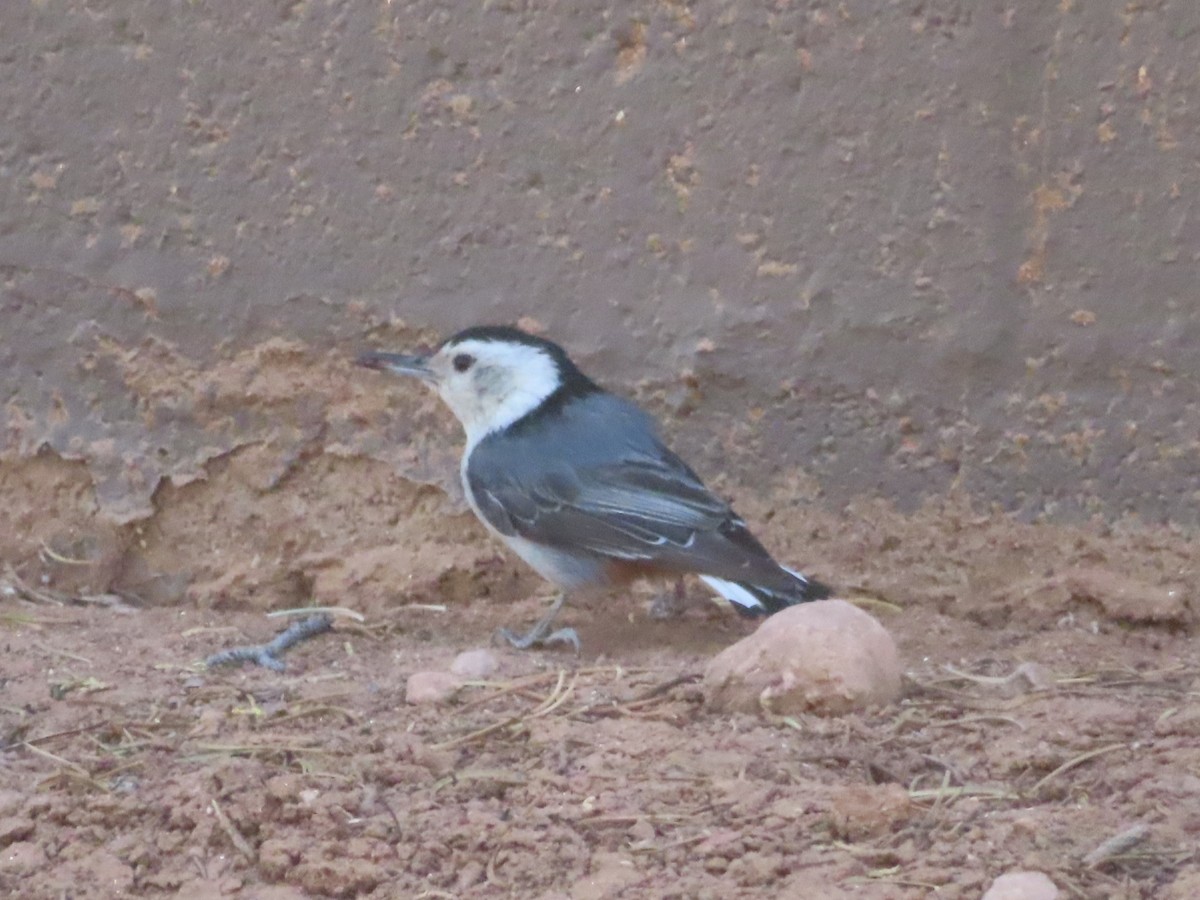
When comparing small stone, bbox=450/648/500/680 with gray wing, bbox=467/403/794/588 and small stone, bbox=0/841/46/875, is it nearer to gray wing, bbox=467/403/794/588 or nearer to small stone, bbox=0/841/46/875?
gray wing, bbox=467/403/794/588

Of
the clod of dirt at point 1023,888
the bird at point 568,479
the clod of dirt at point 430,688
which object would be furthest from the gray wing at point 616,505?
the clod of dirt at point 1023,888

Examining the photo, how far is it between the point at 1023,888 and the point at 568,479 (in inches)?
91.0

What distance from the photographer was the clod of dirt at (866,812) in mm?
3049

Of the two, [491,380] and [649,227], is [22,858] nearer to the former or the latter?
[491,380]

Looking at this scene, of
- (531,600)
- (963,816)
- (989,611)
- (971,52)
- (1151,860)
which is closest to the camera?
(1151,860)

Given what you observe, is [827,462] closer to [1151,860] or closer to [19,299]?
[1151,860]

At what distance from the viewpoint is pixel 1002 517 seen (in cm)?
473

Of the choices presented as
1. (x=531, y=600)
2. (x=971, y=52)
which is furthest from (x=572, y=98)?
(x=531, y=600)

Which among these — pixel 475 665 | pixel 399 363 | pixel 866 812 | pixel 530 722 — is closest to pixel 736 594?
pixel 475 665

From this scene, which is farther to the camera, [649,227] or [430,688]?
[649,227]

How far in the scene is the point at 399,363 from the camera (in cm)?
482

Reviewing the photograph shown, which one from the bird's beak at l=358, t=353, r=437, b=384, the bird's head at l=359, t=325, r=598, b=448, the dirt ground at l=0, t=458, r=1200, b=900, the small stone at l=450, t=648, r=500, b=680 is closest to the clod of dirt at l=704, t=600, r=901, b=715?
the dirt ground at l=0, t=458, r=1200, b=900

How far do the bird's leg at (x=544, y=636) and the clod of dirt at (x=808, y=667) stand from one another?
0.94m

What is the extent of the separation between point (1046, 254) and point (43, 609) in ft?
9.78
